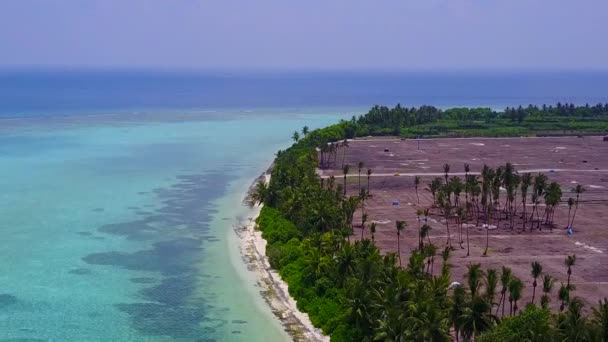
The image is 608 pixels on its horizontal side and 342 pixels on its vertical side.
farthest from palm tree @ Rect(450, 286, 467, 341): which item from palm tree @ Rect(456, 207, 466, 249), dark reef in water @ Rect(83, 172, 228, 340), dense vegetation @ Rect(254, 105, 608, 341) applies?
palm tree @ Rect(456, 207, 466, 249)

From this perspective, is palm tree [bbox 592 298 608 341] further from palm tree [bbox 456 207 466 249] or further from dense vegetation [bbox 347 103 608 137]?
dense vegetation [bbox 347 103 608 137]

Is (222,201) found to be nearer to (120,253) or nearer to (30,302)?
(120,253)

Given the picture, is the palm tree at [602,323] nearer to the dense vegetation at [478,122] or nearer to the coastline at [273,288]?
the coastline at [273,288]

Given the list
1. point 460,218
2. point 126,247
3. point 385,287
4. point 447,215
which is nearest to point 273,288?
point 385,287

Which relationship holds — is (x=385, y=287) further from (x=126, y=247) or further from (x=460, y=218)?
(x=126, y=247)

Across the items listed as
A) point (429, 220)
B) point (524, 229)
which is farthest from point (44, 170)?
point (524, 229)

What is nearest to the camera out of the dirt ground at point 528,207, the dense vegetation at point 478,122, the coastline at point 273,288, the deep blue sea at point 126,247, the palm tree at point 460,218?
the coastline at point 273,288

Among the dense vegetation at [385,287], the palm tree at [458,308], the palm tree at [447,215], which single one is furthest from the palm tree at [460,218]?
the palm tree at [458,308]
